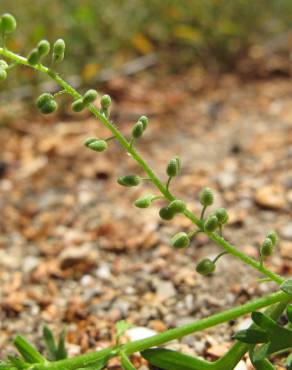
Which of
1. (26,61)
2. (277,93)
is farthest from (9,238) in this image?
(277,93)

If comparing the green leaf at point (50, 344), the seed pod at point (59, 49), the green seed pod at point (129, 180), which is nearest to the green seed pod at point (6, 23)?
the seed pod at point (59, 49)

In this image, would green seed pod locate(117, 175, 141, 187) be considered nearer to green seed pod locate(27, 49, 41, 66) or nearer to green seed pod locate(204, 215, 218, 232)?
green seed pod locate(204, 215, 218, 232)

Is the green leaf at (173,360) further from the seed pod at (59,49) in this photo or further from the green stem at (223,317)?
the seed pod at (59,49)

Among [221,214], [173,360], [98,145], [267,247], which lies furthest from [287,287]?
[98,145]

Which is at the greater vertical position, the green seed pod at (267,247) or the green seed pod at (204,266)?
the green seed pod at (204,266)

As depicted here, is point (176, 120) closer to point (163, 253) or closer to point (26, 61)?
point (163, 253)

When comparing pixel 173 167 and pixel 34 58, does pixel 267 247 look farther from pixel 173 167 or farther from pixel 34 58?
pixel 34 58
